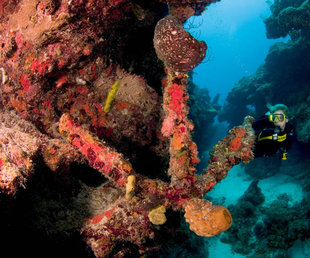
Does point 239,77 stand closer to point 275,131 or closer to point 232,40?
point 232,40

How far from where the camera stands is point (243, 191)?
12.5m

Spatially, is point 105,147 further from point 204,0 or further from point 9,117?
point 204,0

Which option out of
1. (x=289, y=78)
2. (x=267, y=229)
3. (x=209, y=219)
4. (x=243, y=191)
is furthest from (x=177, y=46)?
(x=289, y=78)

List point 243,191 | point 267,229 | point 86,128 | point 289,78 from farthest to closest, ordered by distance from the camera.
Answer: point 289,78
point 243,191
point 267,229
point 86,128

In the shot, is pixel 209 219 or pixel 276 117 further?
pixel 276 117

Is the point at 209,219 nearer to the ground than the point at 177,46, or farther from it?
nearer to the ground

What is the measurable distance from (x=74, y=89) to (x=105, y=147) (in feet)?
5.59

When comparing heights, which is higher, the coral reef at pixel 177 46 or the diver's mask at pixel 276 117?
the diver's mask at pixel 276 117

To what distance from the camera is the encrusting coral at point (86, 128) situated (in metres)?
2.64

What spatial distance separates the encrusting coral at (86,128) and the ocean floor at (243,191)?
6240 millimetres

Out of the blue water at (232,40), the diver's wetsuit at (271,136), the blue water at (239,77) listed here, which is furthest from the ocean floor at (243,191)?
the blue water at (232,40)

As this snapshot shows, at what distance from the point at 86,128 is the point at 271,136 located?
161 inches

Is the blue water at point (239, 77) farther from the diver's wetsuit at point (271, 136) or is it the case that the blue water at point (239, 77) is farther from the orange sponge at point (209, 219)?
the orange sponge at point (209, 219)

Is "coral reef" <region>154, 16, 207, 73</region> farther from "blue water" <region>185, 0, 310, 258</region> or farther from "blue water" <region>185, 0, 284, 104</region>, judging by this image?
"blue water" <region>185, 0, 284, 104</region>
